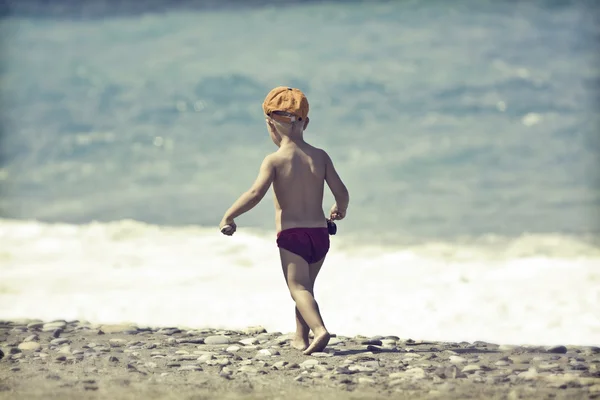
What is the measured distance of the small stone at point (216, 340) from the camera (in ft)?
16.5

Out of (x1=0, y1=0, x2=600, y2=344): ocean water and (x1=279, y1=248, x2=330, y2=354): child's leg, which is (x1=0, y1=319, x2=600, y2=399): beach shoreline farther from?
(x1=0, y1=0, x2=600, y2=344): ocean water

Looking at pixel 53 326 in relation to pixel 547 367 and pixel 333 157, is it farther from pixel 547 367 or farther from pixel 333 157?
pixel 333 157

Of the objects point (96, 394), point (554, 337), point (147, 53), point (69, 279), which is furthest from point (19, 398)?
point (147, 53)

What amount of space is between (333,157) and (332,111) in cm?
131

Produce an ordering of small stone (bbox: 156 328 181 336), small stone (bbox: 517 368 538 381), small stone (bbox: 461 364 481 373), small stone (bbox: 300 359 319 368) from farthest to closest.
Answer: small stone (bbox: 156 328 181 336), small stone (bbox: 300 359 319 368), small stone (bbox: 461 364 481 373), small stone (bbox: 517 368 538 381)

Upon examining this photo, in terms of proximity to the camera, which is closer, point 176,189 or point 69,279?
point 69,279

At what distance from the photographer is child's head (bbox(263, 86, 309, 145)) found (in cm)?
470

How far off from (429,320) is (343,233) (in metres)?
4.05

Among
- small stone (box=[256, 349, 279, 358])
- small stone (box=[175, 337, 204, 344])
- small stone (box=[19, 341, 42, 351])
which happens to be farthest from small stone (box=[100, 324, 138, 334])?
small stone (box=[256, 349, 279, 358])

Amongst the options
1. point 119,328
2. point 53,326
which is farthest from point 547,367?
point 53,326

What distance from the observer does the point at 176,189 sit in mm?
12508

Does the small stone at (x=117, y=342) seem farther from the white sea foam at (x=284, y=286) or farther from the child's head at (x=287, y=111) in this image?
the child's head at (x=287, y=111)

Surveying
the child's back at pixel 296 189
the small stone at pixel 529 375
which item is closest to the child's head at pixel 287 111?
the child's back at pixel 296 189

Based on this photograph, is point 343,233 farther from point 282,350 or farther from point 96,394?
point 96,394
